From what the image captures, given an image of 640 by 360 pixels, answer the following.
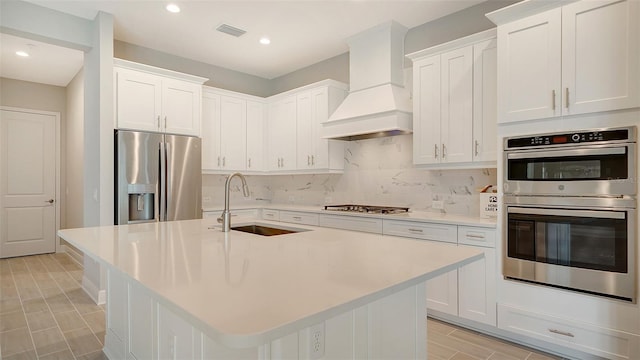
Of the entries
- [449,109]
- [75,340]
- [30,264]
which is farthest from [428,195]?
[30,264]

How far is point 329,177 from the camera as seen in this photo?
467 centimetres

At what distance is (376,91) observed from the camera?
3.69 metres

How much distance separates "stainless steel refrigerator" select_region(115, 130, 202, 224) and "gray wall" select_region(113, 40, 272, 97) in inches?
45.4

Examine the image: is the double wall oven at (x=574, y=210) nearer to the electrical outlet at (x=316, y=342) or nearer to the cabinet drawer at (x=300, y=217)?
the electrical outlet at (x=316, y=342)

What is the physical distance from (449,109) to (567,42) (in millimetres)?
975

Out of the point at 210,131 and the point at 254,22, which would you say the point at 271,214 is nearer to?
the point at 210,131

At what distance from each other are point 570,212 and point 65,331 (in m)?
3.78

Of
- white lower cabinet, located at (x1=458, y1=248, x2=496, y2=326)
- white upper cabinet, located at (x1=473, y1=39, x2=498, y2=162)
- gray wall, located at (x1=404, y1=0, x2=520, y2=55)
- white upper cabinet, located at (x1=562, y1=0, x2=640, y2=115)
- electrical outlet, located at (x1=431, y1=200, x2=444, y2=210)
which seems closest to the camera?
white upper cabinet, located at (x1=562, y1=0, x2=640, y2=115)

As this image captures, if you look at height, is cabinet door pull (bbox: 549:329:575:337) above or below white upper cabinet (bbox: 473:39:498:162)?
below

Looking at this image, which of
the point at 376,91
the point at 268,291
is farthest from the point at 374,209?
the point at 268,291

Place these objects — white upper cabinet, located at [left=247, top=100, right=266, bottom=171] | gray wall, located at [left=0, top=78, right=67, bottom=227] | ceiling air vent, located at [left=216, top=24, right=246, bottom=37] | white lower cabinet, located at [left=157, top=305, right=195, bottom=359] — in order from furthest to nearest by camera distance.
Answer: gray wall, located at [left=0, top=78, right=67, bottom=227] < white upper cabinet, located at [left=247, top=100, right=266, bottom=171] < ceiling air vent, located at [left=216, top=24, right=246, bottom=37] < white lower cabinet, located at [left=157, top=305, right=195, bottom=359]

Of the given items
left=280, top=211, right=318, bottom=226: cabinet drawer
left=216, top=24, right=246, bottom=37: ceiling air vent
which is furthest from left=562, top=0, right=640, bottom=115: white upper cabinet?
left=216, top=24, right=246, bottom=37: ceiling air vent

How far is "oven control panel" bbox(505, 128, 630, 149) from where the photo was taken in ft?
7.03

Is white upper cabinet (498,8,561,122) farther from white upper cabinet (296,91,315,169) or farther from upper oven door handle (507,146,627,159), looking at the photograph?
white upper cabinet (296,91,315,169)
